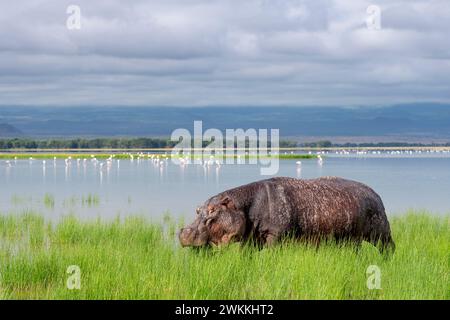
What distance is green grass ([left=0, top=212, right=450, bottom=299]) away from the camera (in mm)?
9438

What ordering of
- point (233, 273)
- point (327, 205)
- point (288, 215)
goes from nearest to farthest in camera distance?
point (233, 273), point (288, 215), point (327, 205)

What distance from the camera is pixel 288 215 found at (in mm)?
11461

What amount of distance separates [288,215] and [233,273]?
5.13 ft

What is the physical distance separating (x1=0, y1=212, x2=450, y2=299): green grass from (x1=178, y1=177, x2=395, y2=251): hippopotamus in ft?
0.70

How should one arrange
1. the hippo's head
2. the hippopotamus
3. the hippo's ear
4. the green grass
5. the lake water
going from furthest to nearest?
the lake water, the hippo's ear, the hippopotamus, the hippo's head, the green grass

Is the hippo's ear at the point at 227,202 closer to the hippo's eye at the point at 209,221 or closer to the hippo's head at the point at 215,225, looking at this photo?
the hippo's head at the point at 215,225

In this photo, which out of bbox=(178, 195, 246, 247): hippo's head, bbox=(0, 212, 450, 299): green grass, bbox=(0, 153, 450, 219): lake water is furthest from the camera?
bbox=(0, 153, 450, 219): lake water

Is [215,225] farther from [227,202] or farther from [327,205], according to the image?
[327,205]

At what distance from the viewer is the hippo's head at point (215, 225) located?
10922 mm

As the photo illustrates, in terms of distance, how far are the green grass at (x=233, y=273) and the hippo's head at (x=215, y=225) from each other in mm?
183

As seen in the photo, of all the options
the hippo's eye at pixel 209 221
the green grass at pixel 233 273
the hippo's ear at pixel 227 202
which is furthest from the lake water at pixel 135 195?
the hippo's eye at pixel 209 221

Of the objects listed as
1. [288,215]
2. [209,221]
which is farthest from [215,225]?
[288,215]

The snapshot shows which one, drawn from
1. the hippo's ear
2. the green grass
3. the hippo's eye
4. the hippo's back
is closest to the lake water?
the green grass

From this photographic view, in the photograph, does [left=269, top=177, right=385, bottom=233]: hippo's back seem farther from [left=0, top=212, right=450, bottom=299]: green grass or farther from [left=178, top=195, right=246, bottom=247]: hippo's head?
[left=178, top=195, right=246, bottom=247]: hippo's head
